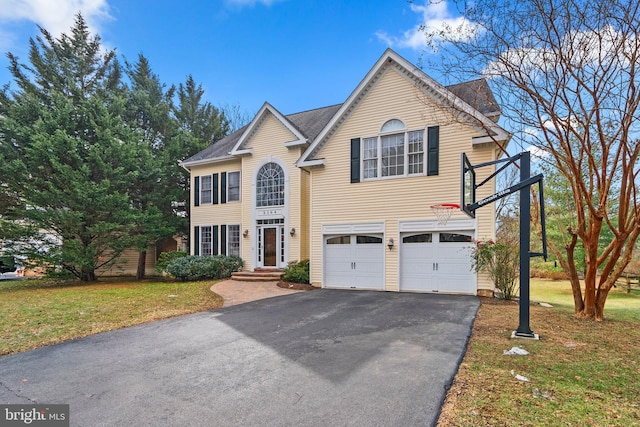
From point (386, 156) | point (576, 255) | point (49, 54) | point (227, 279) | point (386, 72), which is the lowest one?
point (227, 279)

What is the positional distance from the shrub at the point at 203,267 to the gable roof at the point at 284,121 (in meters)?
5.19

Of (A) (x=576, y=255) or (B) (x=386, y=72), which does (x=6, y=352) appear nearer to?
(B) (x=386, y=72)

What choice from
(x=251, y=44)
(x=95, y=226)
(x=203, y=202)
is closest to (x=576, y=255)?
(x=203, y=202)

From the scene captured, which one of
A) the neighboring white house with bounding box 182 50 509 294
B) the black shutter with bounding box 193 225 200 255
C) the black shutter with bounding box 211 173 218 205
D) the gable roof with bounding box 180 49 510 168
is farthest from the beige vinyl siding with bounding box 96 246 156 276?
the neighboring white house with bounding box 182 50 509 294

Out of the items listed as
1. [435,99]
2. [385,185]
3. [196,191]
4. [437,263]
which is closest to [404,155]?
[385,185]

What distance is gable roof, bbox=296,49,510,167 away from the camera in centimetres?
971

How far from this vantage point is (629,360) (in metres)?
4.86

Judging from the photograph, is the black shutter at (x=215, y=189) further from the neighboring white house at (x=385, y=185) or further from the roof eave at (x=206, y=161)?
the neighboring white house at (x=385, y=185)

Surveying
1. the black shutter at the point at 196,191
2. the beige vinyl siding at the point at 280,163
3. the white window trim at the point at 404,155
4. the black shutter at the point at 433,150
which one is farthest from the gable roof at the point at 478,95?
the black shutter at the point at 196,191

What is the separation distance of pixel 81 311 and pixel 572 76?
12.9m

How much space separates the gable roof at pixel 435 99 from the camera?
31.9ft

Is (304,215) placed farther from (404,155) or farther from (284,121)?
(404,155)

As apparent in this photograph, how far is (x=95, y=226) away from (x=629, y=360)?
716 inches

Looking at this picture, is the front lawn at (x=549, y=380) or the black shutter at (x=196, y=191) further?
the black shutter at (x=196, y=191)
